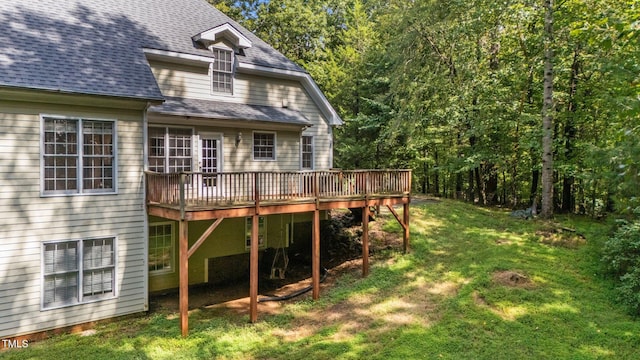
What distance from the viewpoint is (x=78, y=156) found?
9.85 meters

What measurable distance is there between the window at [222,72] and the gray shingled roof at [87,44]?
1.50ft

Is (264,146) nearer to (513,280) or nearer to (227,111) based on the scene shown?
(227,111)

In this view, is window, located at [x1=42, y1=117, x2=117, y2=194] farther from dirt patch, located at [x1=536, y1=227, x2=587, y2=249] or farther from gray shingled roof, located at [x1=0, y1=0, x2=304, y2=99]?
dirt patch, located at [x1=536, y1=227, x2=587, y2=249]

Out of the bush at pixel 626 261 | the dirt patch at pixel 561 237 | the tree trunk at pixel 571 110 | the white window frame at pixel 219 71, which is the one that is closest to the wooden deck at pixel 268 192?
the white window frame at pixel 219 71

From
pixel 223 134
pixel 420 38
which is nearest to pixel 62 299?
pixel 223 134

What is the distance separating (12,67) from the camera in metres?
9.03

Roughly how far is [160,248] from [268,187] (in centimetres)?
432

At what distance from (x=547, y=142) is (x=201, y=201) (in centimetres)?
1334

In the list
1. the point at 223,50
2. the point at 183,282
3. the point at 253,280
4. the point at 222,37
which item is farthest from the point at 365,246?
the point at 222,37

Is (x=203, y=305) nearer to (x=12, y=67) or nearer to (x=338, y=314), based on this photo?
(x=338, y=314)

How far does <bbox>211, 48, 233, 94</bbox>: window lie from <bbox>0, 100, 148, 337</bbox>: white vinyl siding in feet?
12.4

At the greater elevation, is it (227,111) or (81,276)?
(227,111)

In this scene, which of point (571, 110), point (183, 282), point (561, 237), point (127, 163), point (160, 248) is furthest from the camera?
point (571, 110)

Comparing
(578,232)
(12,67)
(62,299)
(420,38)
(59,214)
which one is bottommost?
(62,299)
